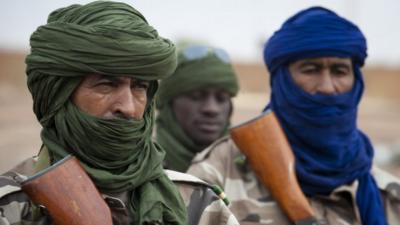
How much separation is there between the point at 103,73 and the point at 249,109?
3241 cm

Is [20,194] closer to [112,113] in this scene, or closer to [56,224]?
[56,224]

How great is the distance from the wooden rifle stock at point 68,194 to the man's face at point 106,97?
256mm

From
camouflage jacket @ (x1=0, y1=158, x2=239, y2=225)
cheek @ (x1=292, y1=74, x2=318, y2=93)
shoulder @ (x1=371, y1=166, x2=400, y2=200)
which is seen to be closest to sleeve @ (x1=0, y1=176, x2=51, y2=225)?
camouflage jacket @ (x1=0, y1=158, x2=239, y2=225)


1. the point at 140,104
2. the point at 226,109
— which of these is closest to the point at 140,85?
the point at 140,104

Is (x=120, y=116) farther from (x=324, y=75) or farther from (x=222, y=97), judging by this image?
(x=222, y=97)

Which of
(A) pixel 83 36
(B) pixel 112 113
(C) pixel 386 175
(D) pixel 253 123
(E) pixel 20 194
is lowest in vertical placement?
(C) pixel 386 175

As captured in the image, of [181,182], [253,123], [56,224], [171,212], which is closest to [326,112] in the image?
[253,123]

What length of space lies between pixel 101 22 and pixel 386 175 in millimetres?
2468

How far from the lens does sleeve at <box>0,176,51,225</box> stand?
3.08 m

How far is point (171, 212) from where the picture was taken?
10.6 ft

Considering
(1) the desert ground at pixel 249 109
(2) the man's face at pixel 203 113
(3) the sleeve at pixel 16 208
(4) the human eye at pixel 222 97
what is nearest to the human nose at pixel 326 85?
(2) the man's face at pixel 203 113

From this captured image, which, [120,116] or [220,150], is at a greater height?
[120,116]

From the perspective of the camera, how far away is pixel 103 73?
126 inches

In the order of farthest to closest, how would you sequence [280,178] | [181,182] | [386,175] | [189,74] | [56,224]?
[189,74] → [386,175] → [280,178] → [181,182] → [56,224]
